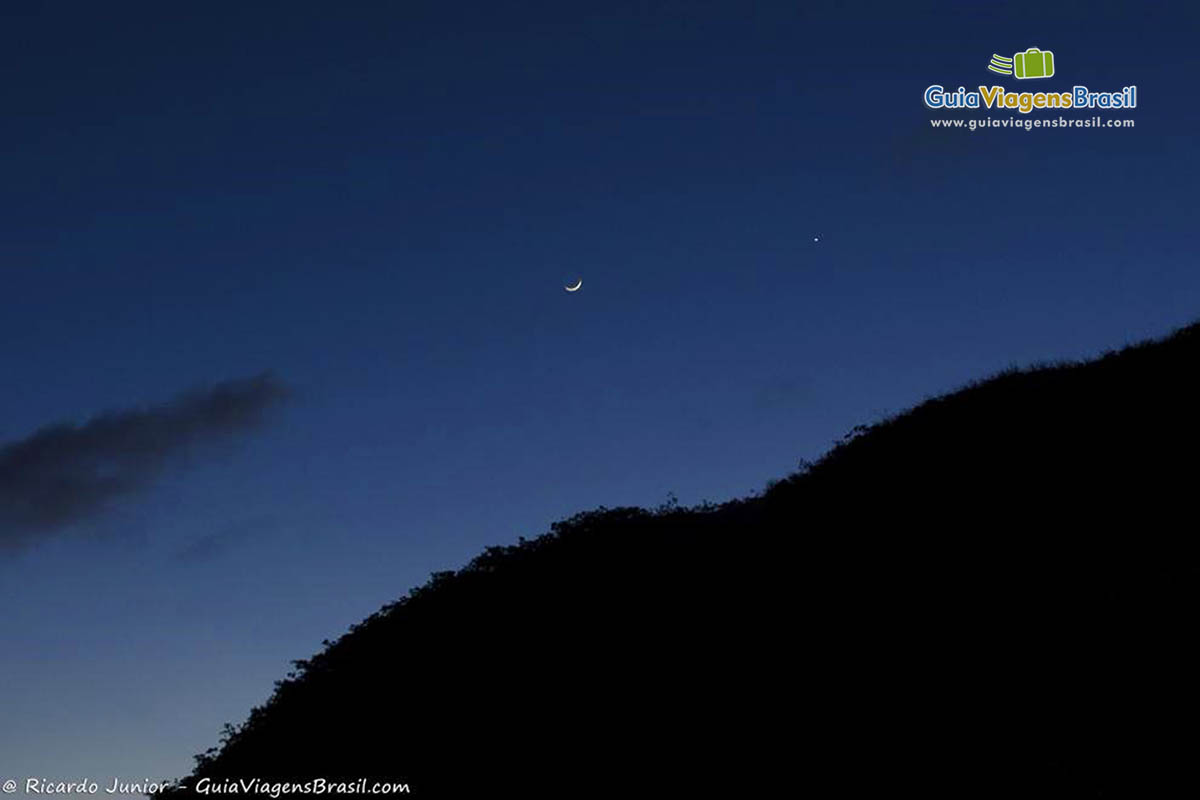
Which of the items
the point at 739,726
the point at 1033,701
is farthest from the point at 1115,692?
the point at 739,726

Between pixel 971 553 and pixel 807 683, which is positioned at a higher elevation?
pixel 971 553

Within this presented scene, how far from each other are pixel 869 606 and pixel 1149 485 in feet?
30.4

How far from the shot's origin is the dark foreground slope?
24922 mm

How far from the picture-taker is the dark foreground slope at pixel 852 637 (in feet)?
81.8

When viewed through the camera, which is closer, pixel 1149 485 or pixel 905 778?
pixel 905 778

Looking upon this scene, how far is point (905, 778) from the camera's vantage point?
24.0 metres

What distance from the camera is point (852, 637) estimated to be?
30.1 m

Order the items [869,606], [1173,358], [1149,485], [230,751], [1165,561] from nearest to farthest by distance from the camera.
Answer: [1165,561] < [869,606] < [1149,485] < [230,751] < [1173,358]

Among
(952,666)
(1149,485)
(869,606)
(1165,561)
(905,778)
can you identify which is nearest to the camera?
(905,778)

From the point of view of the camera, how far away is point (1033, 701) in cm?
2530

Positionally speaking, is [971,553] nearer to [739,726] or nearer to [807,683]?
[807,683]

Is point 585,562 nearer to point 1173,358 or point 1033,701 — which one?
point 1033,701

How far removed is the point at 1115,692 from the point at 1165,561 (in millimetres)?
6132

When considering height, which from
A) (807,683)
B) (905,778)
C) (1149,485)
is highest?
(1149,485)
